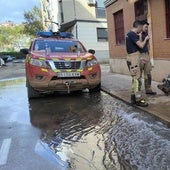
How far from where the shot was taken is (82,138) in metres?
5.55

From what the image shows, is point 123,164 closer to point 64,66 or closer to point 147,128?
point 147,128

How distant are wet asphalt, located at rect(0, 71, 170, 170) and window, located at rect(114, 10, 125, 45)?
748 cm

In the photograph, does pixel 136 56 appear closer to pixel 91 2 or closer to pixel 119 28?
pixel 119 28

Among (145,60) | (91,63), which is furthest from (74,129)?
(91,63)

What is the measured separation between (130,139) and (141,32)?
10.1ft

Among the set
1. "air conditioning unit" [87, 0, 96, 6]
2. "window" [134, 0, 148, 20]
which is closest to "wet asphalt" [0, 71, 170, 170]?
"window" [134, 0, 148, 20]

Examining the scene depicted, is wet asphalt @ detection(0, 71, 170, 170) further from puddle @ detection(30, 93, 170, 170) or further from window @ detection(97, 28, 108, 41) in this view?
window @ detection(97, 28, 108, 41)

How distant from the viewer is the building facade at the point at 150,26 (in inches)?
429

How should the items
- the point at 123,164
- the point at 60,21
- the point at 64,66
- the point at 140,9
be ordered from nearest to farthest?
1. the point at 123,164
2. the point at 64,66
3. the point at 140,9
4. the point at 60,21

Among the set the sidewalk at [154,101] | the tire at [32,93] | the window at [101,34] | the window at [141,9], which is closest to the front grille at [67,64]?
the tire at [32,93]

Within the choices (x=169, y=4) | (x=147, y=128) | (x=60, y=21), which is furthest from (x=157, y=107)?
(x=60, y=21)

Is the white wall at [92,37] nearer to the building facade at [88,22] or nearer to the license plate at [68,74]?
the building facade at [88,22]

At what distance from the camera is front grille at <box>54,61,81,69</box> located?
31.0 ft

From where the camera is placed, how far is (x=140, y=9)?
12906 mm
